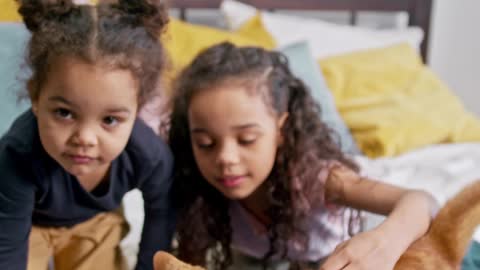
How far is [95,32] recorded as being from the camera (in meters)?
0.76

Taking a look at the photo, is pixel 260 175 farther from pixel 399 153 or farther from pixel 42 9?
pixel 399 153

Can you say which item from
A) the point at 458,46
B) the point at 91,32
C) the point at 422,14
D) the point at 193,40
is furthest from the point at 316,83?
the point at 458,46

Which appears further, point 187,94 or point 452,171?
point 452,171

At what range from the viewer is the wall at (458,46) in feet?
7.50

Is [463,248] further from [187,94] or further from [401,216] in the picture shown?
[187,94]

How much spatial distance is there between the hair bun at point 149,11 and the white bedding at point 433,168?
0.63m

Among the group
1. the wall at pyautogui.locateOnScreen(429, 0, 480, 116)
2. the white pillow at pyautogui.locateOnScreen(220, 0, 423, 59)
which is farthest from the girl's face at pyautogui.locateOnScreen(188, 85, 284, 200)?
the wall at pyautogui.locateOnScreen(429, 0, 480, 116)

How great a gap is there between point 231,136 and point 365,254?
0.99 feet

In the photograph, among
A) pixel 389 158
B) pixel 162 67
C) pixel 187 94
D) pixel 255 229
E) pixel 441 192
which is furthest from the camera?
pixel 389 158

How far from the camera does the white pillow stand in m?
1.79

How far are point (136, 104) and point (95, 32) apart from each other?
12 cm

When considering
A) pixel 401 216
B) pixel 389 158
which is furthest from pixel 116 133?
pixel 389 158

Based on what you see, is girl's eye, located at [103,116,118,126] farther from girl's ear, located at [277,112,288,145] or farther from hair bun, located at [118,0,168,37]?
girl's ear, located at [277,112,288,145]

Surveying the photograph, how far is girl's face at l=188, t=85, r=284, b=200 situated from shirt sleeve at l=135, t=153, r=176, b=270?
0.08m
